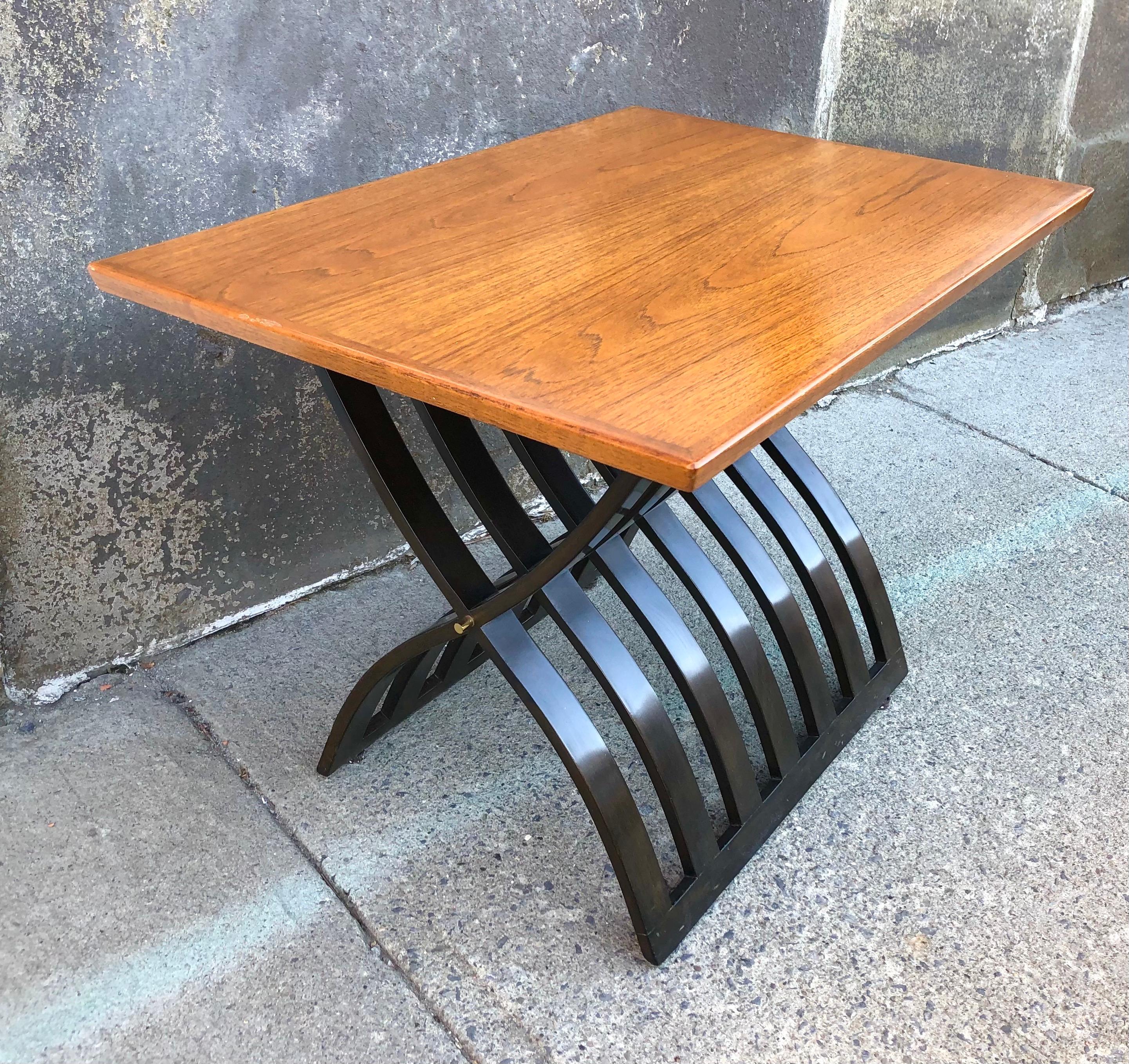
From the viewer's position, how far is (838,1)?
9.21ft

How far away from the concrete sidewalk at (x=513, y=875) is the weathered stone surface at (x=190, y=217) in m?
0.18

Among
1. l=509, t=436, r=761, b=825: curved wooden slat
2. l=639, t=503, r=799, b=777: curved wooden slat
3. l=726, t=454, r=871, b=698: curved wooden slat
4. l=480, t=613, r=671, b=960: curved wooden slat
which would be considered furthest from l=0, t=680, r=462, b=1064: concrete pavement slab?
l=726, t=454, r=871, b=698: curved wooden slat

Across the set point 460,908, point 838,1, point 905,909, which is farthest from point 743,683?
point 838,1

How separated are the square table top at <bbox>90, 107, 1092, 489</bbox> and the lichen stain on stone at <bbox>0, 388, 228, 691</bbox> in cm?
62

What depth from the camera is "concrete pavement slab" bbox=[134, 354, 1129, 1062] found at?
1.50 m

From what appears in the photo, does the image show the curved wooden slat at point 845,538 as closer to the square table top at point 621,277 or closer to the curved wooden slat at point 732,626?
the curved wooden slat at point 732,626

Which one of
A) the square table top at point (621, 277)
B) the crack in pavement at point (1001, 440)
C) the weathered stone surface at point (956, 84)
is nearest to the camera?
the square table top at point (621, 277)

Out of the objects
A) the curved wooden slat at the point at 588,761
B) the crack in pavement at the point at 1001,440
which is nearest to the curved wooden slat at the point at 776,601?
the curved wooden slat at the point at 588,761

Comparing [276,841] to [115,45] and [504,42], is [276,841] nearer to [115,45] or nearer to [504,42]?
[115,45]

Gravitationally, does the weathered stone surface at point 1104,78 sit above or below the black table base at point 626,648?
above

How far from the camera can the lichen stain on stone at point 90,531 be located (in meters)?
1.93

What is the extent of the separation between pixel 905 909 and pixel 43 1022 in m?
1.27

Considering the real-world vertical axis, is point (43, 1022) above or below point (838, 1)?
below

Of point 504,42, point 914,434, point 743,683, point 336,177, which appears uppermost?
point 504,42
